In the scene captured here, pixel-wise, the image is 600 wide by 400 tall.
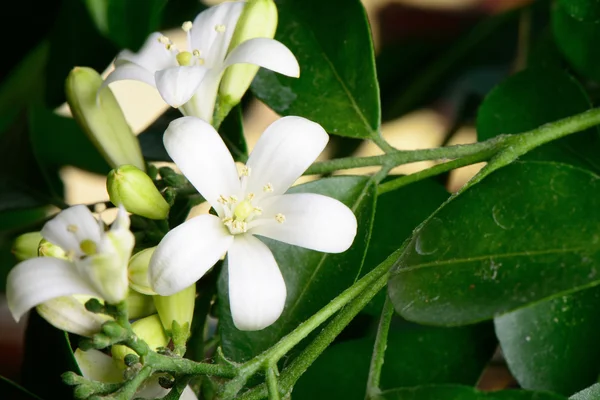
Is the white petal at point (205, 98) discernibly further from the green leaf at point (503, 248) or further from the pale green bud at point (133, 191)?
the green leaf at point (503, 248)

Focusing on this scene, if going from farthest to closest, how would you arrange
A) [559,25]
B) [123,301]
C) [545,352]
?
[559,25] < [545,352] < [123,301]

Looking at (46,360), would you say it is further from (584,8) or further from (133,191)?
(584,8)

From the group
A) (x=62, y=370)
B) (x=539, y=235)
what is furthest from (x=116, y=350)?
(x=539, y=235)

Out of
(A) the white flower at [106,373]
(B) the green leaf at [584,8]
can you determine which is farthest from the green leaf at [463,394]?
(B) the green leaf at [584,8]

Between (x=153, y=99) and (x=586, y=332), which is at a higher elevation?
(x=153, y=99)

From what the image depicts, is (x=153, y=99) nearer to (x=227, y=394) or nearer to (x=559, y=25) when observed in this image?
(x=559, y=25)

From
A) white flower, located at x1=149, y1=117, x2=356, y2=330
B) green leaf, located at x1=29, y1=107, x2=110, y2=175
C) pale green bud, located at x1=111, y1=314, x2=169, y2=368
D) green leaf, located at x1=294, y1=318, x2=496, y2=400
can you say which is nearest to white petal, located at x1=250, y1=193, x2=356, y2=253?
white flower, located at x1=149, y1=117, x2=356, y2=330

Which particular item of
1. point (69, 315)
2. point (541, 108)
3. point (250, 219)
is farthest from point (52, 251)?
point (541, 108)
